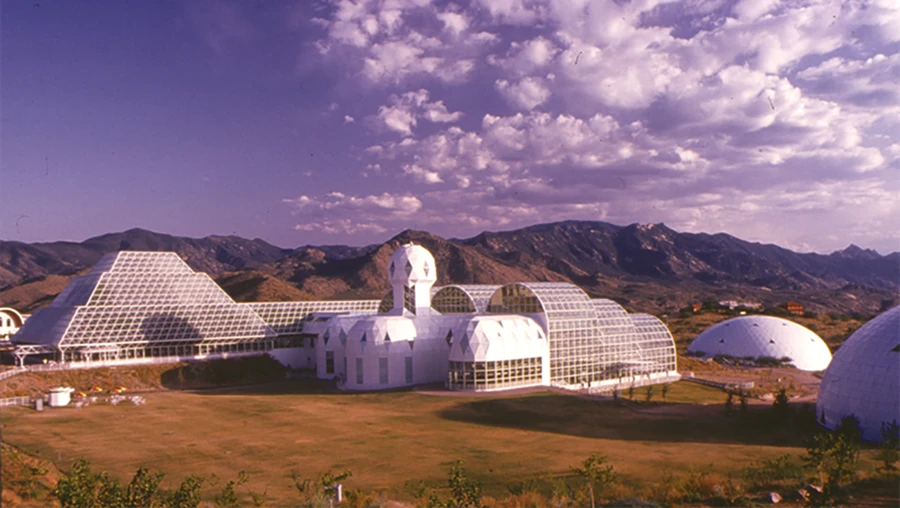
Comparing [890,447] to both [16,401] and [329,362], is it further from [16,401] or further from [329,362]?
[16,401]

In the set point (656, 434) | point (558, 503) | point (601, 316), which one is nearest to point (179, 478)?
point (558, 503)

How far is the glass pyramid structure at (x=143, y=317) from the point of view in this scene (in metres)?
60.7

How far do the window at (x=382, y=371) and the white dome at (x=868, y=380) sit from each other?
3363 centimetres

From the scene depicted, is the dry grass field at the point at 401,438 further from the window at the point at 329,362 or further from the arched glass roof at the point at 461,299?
the arched glass roof at the point at 461,299

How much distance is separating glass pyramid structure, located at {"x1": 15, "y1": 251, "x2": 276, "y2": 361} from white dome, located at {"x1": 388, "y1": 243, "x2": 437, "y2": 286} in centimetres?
1720

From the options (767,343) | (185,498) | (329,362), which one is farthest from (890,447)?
(767,343)

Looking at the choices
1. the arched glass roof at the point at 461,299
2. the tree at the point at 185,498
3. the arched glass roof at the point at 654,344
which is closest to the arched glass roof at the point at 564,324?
the arched glass roof at the point at 461,299

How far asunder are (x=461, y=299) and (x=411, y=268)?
759 centimetres

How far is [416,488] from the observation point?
25.0 meters

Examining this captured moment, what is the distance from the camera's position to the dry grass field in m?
28.4

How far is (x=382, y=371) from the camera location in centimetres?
5622

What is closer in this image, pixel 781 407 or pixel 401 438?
pixel 401 438

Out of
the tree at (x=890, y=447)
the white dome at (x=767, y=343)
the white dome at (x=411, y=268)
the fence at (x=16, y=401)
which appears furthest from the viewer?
the white dome at (x=767, y=343)

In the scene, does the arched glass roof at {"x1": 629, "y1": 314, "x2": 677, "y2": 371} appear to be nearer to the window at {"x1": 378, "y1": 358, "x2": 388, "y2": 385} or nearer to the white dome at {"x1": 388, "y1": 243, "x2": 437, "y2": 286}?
the white dome at {"x1": 388, "y1": 243, "x2": 437, "y2": 286}
